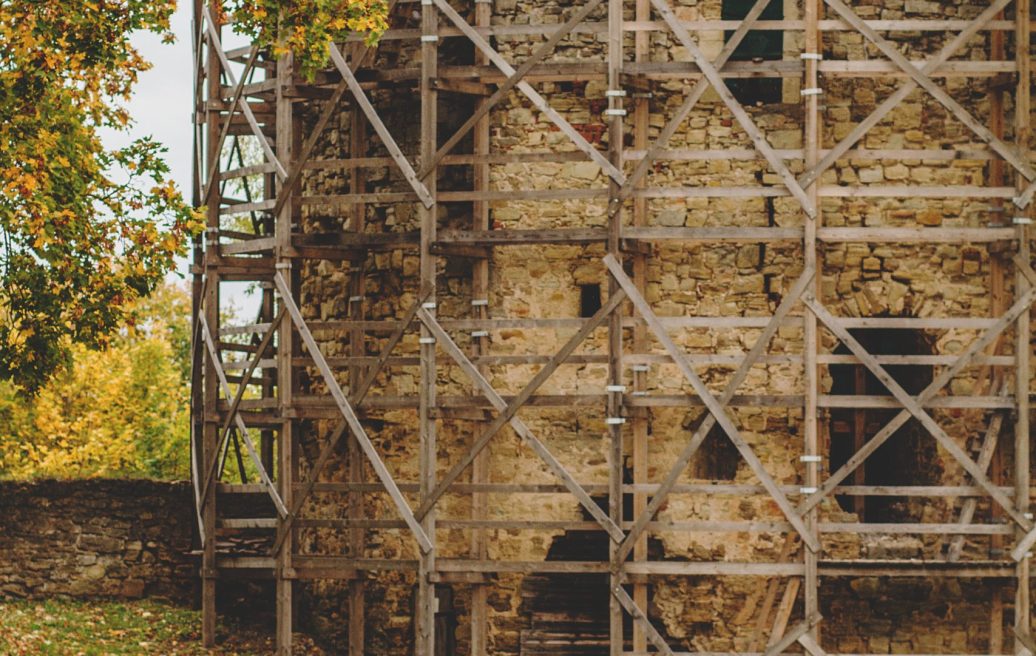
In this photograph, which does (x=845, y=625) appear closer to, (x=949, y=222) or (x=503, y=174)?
Result: (x=949, y=222)

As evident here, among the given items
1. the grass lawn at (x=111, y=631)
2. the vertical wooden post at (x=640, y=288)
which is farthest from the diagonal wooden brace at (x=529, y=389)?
the grass lawn at (x=111, y=631)

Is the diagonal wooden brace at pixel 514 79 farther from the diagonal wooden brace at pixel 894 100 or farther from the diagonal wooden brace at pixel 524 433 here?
the diagonal wooden brace at pixel 894 100

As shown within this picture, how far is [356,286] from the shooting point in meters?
15.9

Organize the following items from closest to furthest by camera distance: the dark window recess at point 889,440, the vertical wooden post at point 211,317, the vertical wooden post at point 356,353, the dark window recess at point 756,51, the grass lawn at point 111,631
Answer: the dark window recess at point 889,440 < the dark window recess at point 756,51 < the vertical wooden post at point 356,353 < the grass lawn at point 111,631 < the vertical wooden post at point 211,317

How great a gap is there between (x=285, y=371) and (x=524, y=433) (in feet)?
9.41

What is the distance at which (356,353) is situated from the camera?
15.7 meters

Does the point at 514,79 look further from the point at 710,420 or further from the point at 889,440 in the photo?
the point at 889,440

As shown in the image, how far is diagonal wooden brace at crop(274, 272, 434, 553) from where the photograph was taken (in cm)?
1438

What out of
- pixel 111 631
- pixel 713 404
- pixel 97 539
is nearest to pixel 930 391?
pixel 713 404

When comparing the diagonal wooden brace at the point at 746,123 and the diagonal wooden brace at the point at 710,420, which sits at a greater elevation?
the diagonal wooden brace at the point at 746,123

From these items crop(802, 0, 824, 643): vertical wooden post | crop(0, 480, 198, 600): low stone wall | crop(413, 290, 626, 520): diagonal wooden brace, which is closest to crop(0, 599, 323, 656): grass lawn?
crop(0, 480, 198, 600): low stone wall

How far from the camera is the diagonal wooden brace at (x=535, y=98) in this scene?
14.0 m

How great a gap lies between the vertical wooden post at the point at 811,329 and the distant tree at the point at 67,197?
216 inches

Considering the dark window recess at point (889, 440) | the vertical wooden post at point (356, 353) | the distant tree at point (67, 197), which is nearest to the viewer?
the distant tree at point (67, 197)
